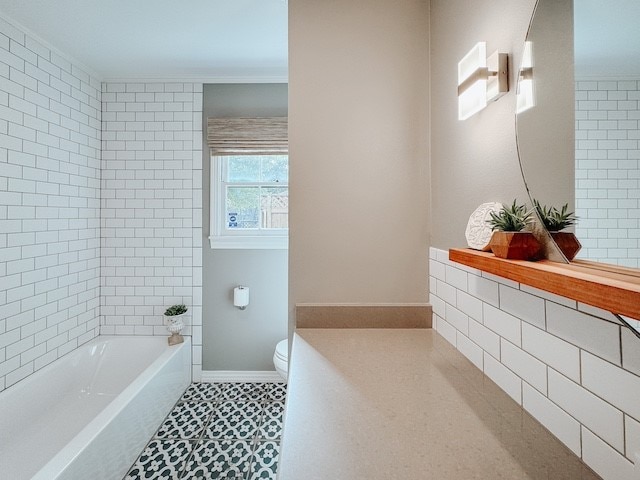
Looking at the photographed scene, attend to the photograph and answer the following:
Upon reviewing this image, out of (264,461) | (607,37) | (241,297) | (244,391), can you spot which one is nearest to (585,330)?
(607,37)

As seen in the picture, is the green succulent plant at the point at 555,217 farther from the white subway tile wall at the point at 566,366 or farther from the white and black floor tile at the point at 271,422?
the white and black floor tile at the point at 271,422

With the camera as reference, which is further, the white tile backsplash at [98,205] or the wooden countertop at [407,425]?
the white tile backsplash at [98,205]

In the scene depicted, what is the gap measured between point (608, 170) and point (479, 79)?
52cm

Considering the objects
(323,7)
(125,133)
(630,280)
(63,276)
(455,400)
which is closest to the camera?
(630,280)

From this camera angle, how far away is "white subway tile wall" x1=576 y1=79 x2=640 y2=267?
0.49 meters

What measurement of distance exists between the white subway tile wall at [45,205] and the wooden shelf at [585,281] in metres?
2.73

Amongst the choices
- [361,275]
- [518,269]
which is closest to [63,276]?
[361,275]

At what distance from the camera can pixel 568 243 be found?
2.05 feet

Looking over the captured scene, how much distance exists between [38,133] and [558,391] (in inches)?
122

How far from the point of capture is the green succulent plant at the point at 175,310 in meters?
2.68

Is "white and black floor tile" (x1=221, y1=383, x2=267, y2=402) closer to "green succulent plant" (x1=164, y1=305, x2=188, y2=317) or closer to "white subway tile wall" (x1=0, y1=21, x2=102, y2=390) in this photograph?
"green succulent plant" (x1=164, y1=305, x2=188, y2=317)

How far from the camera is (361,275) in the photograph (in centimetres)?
142

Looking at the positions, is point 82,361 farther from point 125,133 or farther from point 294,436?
point 294,436

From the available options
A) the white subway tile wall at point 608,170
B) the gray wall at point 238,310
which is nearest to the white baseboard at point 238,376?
the gray wall at point 238,310
